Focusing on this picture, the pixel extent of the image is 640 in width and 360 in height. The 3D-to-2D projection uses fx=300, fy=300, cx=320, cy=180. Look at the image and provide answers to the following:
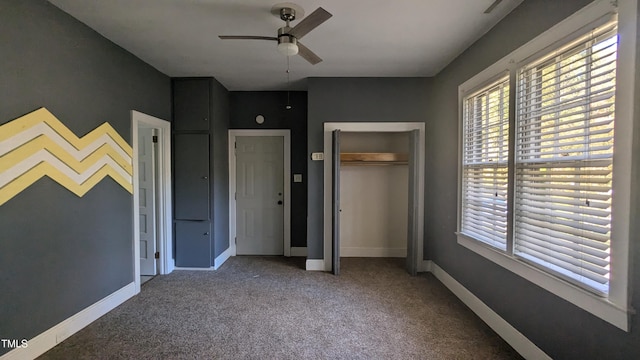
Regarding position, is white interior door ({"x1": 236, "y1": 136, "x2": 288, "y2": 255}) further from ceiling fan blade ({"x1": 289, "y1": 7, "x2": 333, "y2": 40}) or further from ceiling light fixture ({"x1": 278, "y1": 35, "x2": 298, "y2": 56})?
ceiling fan blade ({"x1": 289, "y1": 7, "x2": 333, "y2": 40})

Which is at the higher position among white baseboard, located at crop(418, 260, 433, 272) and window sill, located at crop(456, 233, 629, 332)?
window sill, located at crop(456, 233, 629, 332)

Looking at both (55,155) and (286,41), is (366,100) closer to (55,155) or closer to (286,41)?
(286,41)

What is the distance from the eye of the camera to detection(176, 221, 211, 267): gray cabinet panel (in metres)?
4.16

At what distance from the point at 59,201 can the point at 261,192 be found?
107 inches

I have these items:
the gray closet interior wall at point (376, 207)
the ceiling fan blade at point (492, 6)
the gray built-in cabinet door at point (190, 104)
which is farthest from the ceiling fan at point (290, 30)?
the gray closet interior wall at point (376, 207)

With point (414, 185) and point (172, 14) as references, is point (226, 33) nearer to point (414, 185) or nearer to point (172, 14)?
point (172, 14)

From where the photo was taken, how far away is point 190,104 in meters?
4.11

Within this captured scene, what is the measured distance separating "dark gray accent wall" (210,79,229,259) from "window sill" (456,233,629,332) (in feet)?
11.1

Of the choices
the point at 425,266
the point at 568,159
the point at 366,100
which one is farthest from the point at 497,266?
the point at 366,100

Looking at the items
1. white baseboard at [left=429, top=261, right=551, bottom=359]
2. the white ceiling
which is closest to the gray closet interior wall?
white baseboard at [left=429, top=261, right=551, bottom=359]

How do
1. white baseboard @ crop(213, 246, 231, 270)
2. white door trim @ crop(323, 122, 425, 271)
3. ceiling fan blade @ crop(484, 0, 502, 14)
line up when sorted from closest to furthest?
ceiling fan blade @ crop(484, 0, 502, 14), white door trim @ crop(323, 122, 425, 271), white baseboard @ crop(213, 246, 231, 270)

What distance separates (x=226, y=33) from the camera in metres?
2.80

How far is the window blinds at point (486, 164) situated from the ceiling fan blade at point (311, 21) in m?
1.59

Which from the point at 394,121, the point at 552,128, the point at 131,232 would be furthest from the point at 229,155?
the point at 552,128
